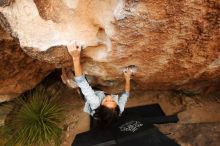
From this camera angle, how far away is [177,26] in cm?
368

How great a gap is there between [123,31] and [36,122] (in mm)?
2332

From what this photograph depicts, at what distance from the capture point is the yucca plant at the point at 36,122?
5.36 meters

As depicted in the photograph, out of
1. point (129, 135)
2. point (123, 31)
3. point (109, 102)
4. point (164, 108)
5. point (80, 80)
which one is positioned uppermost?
point (123, 31)

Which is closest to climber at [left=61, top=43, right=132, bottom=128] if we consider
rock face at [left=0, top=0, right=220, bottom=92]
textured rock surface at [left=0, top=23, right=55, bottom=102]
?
rock face at [left=0, top=0, right=220, bottom=92]

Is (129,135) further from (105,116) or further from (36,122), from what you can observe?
(36,122)

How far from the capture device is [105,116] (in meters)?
4.22

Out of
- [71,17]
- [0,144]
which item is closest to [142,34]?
[71,17]

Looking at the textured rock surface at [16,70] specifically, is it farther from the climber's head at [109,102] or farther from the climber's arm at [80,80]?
the climber's head at [109,102]

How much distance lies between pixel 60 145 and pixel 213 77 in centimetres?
237

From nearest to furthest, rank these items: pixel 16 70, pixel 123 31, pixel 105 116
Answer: pixel 123 31 < pixel 105 116 < pixel 16 70

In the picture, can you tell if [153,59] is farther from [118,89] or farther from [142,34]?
[118,89]

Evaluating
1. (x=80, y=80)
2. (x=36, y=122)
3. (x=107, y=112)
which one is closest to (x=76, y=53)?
(x=80, y=80)

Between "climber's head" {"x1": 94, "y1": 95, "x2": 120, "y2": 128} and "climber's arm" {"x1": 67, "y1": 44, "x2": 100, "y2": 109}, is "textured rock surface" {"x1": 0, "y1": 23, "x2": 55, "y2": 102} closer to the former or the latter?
"climber's arm" {"x1": 67, "y1": 44, "x2": 100, "y2": 109}

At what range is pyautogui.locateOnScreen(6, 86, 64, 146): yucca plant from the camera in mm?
5359
